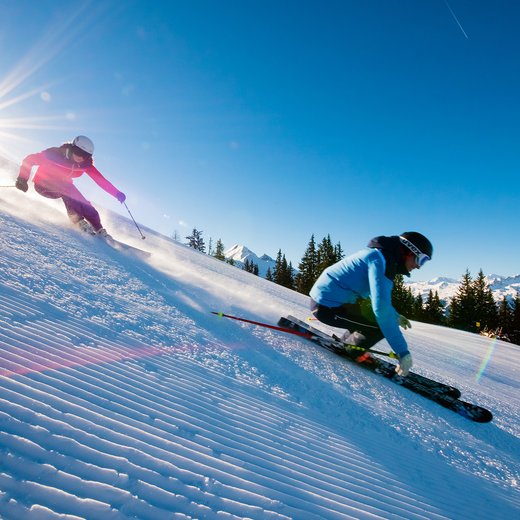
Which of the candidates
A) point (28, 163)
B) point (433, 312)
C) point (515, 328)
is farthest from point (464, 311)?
point (28, 163)

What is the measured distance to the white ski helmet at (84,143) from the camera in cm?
746

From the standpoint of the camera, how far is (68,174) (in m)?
7.68

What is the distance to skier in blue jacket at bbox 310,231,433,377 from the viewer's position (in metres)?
3.97

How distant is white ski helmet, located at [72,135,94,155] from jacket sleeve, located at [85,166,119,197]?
47 centimetres

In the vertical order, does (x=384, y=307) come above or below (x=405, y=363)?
above

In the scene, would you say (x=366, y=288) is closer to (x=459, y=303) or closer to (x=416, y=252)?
(x=416, y=252)

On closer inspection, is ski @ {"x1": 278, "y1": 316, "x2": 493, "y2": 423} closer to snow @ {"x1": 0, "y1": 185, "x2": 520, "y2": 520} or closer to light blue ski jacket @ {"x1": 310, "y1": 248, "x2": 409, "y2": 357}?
snow @ {"x1": 0, "y1": 185, "x2": 520, "y2": 520}

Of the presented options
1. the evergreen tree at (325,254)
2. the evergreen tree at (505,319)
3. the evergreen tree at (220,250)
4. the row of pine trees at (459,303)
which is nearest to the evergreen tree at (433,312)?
the row of pine trees at (459,303)

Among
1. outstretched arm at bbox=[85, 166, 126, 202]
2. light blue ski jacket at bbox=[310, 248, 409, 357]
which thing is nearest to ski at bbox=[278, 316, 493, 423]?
light blue ski jacket at bbox=[310, 248, 409, 357]

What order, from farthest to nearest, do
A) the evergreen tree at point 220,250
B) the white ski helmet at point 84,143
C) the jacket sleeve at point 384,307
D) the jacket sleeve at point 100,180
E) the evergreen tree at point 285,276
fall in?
1. the evergreen tree at point 220,250
2. the evergreen tree at point 285,276
3. the jacket sleeve at point 100,180
4. the white ski helmet at point 84,143
5. the jacket sleeve at point 384,307

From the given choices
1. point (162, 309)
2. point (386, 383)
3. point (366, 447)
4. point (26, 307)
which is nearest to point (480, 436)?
point (386, 383)

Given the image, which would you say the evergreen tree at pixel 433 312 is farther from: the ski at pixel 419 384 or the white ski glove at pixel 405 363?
the white ski glove at pixel 405 363

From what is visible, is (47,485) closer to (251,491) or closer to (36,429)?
(36,429)

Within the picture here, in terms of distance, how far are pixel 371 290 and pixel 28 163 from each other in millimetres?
7996
